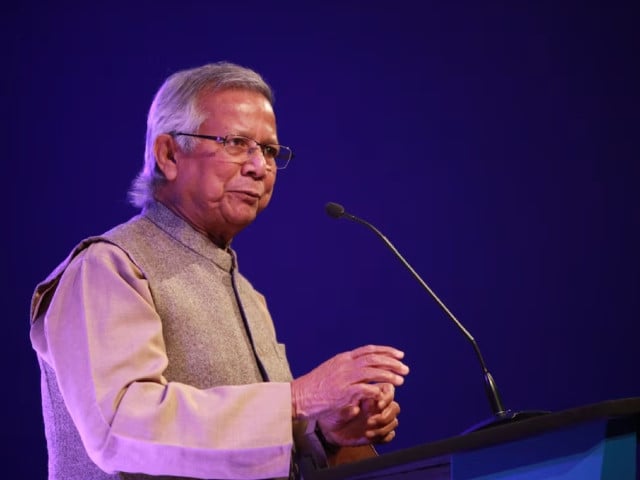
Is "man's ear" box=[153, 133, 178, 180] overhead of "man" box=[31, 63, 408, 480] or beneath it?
overhead

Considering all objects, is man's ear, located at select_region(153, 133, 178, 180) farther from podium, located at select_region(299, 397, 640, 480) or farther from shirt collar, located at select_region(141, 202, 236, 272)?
podium, located at select_region(299, 397, 640, 480)

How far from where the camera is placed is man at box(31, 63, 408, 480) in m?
1.30

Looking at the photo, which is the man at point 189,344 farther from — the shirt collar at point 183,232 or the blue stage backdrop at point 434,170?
the blue stage backdrop at point 434,170

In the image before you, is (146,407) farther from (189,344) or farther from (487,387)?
(487,387)

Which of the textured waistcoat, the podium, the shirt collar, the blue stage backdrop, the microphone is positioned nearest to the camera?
the podium

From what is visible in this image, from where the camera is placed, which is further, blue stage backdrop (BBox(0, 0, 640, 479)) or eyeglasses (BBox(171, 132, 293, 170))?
blue stage backdrop (BBox(0, 0, 640, 479))

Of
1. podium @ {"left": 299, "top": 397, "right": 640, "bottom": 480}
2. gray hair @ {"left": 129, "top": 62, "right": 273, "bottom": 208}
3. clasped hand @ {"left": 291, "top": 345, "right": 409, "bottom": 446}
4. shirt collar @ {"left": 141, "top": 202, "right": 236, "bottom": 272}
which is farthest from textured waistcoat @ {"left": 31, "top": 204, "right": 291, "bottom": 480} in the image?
podium @ {"left": 299, "top": 397, "right": 640, "bottom": 480}

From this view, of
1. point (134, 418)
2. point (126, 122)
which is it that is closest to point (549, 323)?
point (126, 122)

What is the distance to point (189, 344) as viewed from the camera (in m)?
1.59

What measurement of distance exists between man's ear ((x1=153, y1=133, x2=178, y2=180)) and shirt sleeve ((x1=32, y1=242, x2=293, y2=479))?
465 mm

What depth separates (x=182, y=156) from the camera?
5.97ft

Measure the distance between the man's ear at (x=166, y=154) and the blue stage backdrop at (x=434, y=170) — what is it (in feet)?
3.17

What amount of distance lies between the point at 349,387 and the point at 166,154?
32.4 inches

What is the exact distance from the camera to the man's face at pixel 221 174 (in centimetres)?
179
